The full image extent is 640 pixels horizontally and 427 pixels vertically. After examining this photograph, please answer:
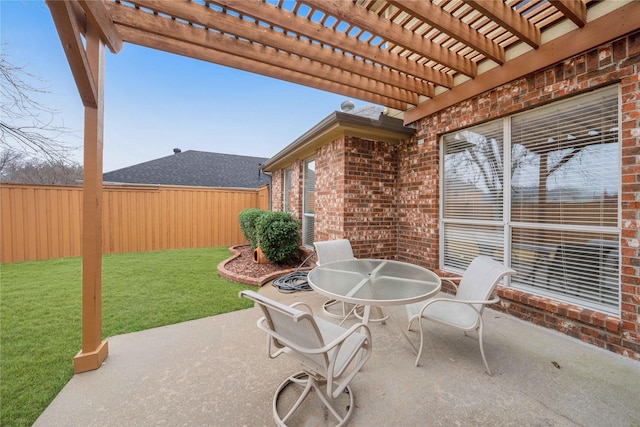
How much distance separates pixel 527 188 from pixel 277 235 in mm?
4566

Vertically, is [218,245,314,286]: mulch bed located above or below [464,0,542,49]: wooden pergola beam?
below

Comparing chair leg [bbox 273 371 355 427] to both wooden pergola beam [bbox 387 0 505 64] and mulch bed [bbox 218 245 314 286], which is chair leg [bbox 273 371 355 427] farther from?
wooden pergola beam [bbox 387 0 505 64]

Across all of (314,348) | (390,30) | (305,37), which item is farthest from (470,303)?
(305,37)

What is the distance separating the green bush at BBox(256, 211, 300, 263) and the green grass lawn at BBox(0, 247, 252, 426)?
1287mm

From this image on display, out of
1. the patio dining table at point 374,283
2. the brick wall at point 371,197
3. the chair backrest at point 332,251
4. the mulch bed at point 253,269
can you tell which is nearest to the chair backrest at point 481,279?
the patio dining table at point 374,283

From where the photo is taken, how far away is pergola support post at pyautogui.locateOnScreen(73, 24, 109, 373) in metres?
2.24

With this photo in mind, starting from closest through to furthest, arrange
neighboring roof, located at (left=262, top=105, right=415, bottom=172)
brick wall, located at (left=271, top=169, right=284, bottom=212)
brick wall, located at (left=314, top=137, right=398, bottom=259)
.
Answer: neighboring roof, located at (left=262, top=105, right=415, bottom=172)
brick wall, located at (left=314, top=137, right=398, bottom=259)
brick wall, located at (left=271, top=169, right=284, bottom=212)

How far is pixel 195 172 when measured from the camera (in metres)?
13.3

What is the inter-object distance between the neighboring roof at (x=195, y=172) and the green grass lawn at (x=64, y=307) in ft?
20.0

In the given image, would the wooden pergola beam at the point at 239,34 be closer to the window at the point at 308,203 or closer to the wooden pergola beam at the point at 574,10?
the wooden pergola beam at the point at 574,10

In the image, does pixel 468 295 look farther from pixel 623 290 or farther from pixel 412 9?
pixel 412 9

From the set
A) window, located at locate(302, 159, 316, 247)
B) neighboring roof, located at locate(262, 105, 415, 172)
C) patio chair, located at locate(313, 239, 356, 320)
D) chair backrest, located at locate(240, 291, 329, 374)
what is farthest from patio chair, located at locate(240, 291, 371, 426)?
window, located at locate(302, 159, 316, 247)

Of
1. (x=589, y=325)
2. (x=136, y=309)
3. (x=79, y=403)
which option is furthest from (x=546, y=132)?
(x=136, y=309)

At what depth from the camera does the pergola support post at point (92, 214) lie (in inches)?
88.1
